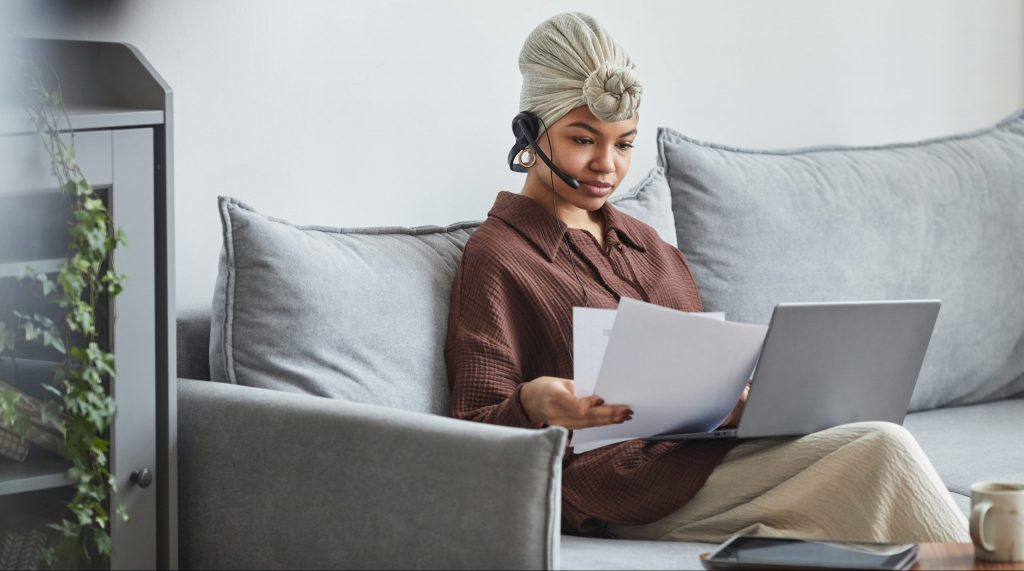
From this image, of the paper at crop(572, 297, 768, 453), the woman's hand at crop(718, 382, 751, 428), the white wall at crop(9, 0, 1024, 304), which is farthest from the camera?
the white wall at crop(9, 0, 1024, 304)

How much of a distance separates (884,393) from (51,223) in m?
1.05

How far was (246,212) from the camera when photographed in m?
1.68

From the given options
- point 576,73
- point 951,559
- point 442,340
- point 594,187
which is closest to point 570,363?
point 442,340

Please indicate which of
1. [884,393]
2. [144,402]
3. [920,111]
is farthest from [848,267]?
[144,402]

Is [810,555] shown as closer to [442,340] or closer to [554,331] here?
[554,331]

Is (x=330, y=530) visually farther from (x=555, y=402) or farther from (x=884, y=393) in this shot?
(x=884, y=393)

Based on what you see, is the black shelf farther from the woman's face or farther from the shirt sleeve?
the woman's face

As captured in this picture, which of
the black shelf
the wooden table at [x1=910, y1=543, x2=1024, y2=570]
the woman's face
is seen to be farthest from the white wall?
the wooden table at [x1=910, y1=543, x2=1024, y2=570]

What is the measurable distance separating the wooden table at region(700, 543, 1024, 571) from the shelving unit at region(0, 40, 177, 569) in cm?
64

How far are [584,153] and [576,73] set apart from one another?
0.12 metres

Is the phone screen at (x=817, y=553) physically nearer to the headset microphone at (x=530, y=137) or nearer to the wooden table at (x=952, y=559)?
the wooden table at (x=952, y=559)

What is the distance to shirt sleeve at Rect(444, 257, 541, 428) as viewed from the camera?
166 cm

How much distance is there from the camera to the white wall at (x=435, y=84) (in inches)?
75.5

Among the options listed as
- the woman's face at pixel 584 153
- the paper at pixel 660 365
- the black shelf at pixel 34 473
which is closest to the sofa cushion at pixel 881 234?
the woman's face at pixel 584 153
